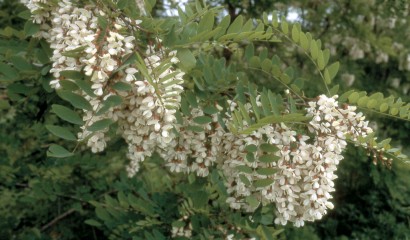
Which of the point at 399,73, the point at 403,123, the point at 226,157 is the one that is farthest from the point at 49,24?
the point at 399,73

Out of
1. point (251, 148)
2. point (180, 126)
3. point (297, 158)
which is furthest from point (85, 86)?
point (297, 158)

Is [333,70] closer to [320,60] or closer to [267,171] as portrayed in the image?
[320,60]

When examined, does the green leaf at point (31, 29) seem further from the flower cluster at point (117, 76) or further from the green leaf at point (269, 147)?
the green leaf at point (269, 147)

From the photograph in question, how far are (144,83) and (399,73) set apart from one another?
3.66 m

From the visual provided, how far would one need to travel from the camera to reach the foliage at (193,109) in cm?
129

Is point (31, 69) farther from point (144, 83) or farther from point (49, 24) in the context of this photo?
point (144, 83)

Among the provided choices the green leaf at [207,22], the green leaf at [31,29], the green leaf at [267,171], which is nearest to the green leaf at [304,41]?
the green leaf at [207,22]

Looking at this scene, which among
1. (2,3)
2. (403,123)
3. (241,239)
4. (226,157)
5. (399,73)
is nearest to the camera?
(226,157)

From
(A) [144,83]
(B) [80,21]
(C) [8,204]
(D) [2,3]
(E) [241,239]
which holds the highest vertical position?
(B) [80,21]

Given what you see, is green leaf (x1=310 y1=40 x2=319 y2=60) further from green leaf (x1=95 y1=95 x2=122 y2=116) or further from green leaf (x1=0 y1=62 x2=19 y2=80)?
green leaf (x1=0 y1=62 x2=19 y2=80)

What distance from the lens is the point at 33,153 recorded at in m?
3.37

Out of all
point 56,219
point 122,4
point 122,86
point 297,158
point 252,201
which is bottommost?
point 56,219

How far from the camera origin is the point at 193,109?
1.45 m

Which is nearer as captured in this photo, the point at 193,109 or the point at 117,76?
the point at 117,76
